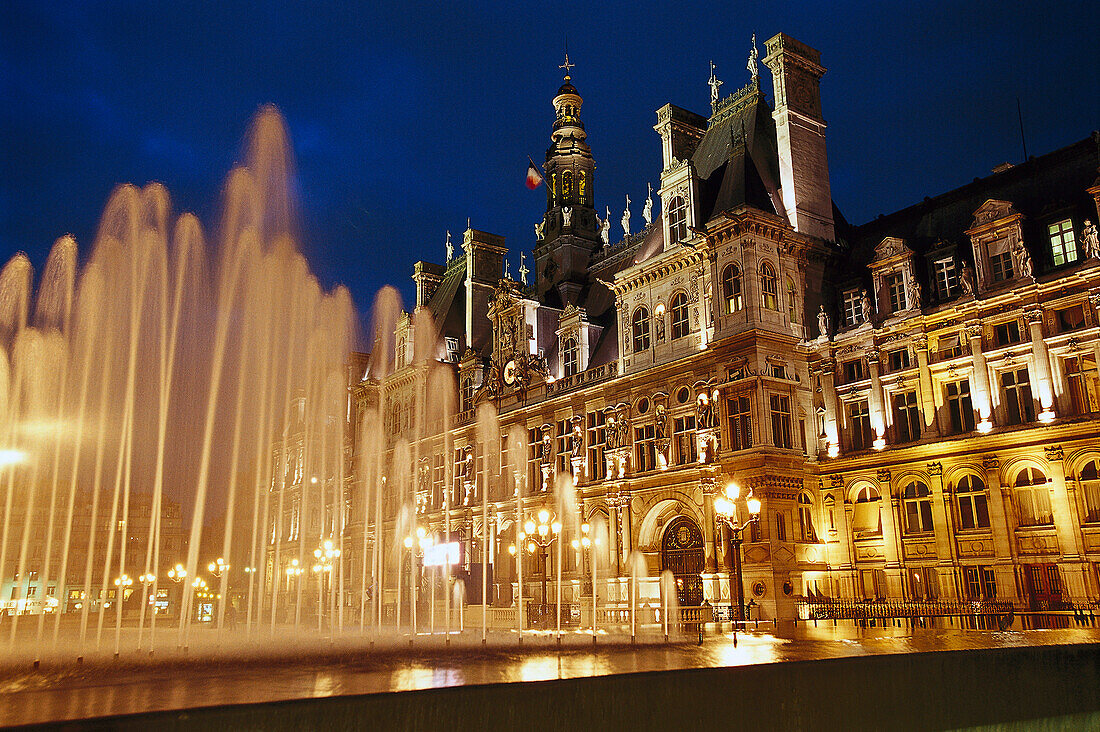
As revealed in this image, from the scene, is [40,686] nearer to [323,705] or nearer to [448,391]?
[323,705]

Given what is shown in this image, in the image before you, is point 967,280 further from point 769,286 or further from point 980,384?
point 769,286

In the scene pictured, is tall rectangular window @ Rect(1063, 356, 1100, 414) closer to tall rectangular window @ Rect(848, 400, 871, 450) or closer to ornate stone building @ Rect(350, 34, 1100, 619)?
ornate stone building @ Rect(350, 34, 1100, 619)

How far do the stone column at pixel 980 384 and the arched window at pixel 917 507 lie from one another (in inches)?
148

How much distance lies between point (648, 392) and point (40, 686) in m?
34.1

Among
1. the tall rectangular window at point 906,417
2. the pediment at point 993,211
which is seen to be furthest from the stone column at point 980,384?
the pediment at point 993,211

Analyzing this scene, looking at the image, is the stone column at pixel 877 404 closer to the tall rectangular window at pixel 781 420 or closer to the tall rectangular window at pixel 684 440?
the tall rectangular window at pixel 781 420

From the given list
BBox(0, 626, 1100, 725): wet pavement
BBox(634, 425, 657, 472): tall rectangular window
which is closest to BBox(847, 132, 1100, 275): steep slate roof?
BBox(634, 425, 657, 472): tall rectangular window

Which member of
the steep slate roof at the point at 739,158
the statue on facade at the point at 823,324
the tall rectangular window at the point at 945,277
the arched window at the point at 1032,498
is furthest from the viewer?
the steep slate roof at the point at 739,158

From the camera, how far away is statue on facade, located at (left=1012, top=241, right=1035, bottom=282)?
108ft

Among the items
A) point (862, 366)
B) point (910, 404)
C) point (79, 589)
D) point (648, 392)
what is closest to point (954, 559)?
point (910, 404)

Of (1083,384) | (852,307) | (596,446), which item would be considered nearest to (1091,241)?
(1083,384)

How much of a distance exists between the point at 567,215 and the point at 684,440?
25152 mm

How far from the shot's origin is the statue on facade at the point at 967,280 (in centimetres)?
3473

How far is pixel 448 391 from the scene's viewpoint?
6284 cm
